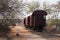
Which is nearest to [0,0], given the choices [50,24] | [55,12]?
[50,24]

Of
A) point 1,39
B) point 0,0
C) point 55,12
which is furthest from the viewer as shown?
point 55,12

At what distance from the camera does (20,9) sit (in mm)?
17359

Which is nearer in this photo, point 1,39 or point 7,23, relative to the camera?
point 7,23

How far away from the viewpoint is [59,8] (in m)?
37.1

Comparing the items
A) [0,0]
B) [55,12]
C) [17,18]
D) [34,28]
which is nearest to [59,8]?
[55,12]

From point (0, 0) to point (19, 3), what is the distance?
260cm

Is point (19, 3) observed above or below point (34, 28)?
above

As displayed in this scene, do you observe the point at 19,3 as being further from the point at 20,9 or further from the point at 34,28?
the point at 34,28

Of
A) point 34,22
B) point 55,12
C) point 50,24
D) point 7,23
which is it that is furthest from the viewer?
point 55,12

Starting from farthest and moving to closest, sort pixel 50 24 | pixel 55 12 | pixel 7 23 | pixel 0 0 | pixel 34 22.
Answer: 1. pixel 55 12
2. pixel 50 24
3. pixel 34 22
4. pixel 7 23
5. pixel 0 0

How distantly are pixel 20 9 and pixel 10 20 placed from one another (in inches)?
64.3

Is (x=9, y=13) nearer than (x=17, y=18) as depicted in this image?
Yes

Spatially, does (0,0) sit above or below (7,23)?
above

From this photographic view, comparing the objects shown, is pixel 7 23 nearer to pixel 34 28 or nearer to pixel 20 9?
pixel 20 9
